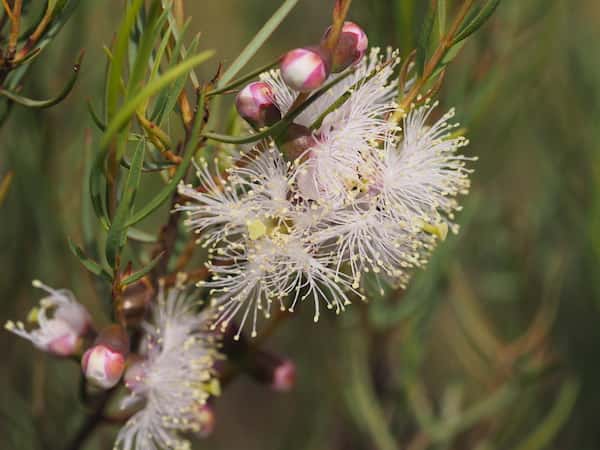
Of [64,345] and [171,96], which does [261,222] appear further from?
[64,345]

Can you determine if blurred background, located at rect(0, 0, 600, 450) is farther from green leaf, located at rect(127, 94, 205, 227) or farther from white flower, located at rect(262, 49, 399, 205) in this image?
green leaf, located at rect(127, 94, 205, 227)

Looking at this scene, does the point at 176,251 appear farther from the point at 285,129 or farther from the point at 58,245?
the point at 58,245

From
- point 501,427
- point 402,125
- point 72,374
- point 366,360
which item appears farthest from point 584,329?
point 72,374

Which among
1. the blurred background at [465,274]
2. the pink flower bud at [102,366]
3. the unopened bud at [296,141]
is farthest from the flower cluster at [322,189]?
the blurred background at [465,274]

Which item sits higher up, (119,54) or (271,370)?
(119,54)

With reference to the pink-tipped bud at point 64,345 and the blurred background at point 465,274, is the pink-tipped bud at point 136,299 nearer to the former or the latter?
the pink-tipped bud at point 64,345

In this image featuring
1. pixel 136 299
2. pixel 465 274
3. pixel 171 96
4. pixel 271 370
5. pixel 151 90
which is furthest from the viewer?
pixel 465 274

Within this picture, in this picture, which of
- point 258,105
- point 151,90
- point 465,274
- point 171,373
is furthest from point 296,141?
point 465,274
